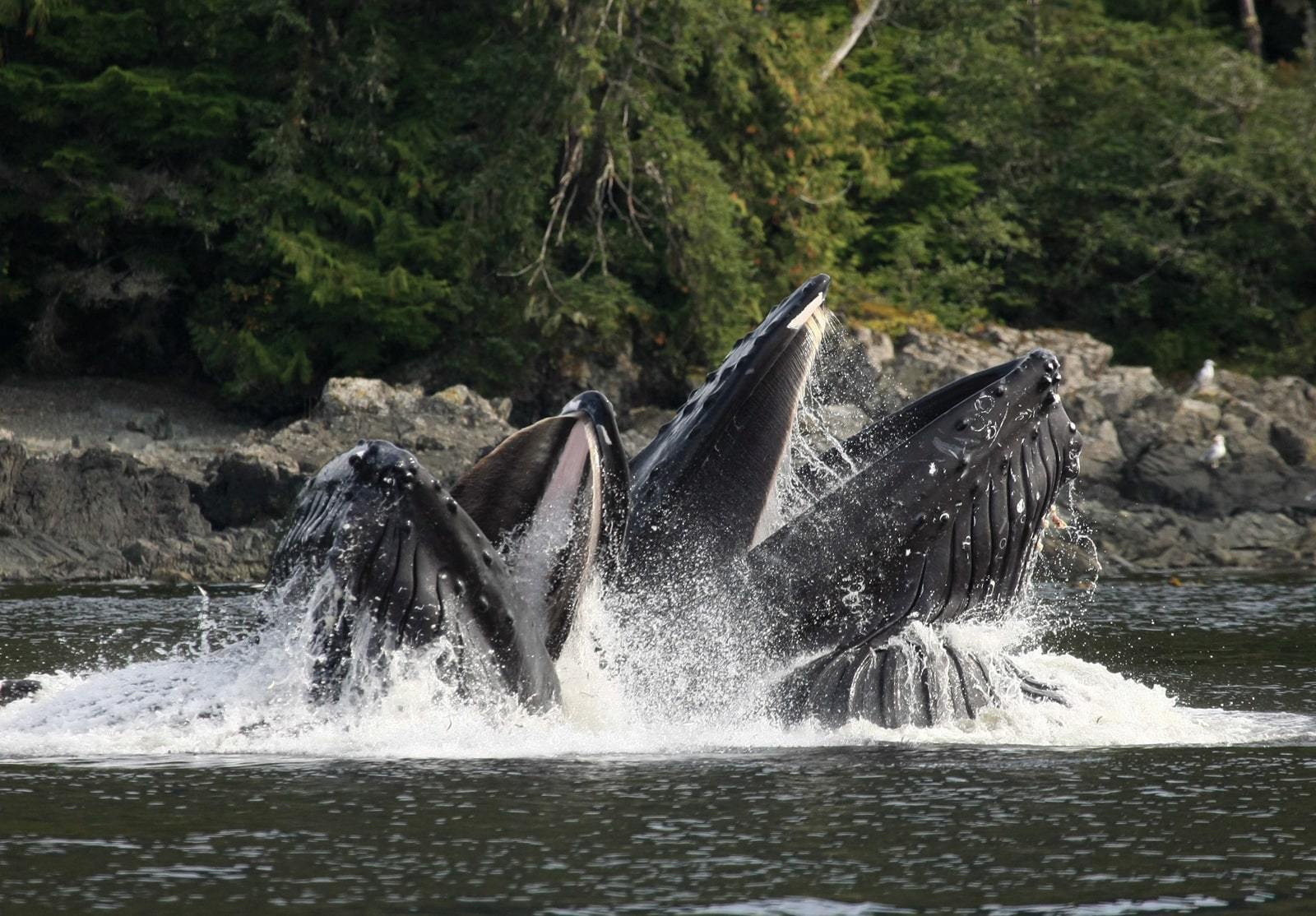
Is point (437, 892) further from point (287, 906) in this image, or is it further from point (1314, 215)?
point (1314, 215)

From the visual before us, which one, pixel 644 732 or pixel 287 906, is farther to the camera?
pixel 644 732

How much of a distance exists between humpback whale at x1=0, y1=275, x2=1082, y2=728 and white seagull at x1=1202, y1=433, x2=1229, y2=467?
2406cm

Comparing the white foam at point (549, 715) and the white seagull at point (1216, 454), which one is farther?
the white seagull at point (1216, 454)

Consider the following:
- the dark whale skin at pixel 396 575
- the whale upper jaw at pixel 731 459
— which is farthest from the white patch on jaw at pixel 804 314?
the dark whale skin at pixel 396 575

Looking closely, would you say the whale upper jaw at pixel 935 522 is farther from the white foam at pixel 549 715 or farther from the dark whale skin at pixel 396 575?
the dark whale skin at pixel 396 575

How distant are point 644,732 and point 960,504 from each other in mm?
1941

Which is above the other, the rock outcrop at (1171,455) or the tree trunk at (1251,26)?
the tree trunk at (1251,26)

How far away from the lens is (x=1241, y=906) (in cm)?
673

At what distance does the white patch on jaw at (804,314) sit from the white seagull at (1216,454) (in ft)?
81.6

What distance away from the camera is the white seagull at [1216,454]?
33188 millimetres

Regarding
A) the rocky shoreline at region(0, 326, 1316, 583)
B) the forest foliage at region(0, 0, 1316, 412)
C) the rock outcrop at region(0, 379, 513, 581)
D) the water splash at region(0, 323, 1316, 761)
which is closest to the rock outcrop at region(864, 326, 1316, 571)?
the rocky shoreline at region(0, 326, 1316, 583)

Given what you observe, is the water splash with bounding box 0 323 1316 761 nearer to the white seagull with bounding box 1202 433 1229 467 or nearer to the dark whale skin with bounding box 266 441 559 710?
the dark whale skin with bounding box 266 441 559 710

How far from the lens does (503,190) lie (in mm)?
35594

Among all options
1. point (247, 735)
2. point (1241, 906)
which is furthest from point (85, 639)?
point (1241, 906)
